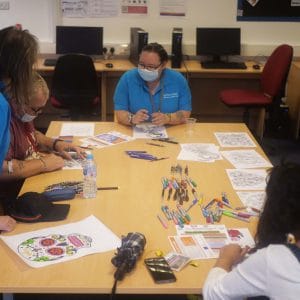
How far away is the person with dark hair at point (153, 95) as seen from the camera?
9.05ft

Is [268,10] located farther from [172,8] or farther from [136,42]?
[136,42]

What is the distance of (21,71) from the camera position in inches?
74.0

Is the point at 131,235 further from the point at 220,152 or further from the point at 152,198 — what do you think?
→ the point at 220,152

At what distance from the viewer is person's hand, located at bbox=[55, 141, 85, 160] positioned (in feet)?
7.51

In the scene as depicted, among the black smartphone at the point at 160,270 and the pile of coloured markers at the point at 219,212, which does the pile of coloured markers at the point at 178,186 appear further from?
the black smartphone at the point at 160,270

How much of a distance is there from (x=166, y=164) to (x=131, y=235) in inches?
29.9

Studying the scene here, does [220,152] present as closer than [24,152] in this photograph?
No

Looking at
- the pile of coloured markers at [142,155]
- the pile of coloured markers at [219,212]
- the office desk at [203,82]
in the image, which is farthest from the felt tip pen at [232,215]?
the office desk at [203,82]

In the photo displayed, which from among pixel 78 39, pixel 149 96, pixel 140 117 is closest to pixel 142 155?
pixel 140 117

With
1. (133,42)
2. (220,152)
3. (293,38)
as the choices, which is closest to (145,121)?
(220,152)

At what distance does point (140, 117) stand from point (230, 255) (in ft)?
4.59

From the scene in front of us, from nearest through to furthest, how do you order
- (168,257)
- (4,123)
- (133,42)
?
1. (168,257)
2. (4,123)
3. (133,42)

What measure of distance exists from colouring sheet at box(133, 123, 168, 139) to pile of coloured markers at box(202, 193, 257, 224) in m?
0.83

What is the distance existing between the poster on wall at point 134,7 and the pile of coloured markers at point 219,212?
11.2 ft
